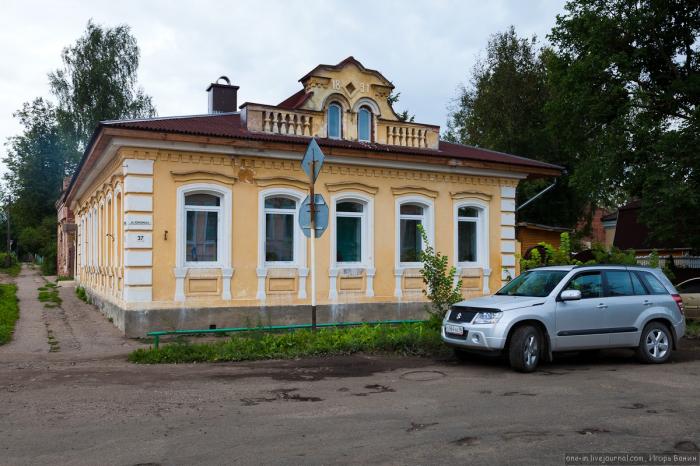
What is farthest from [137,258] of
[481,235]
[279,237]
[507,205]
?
[507,205]

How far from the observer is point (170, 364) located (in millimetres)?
10250

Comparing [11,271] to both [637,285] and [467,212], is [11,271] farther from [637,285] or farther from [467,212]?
[637,285]

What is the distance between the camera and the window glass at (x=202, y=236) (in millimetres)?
14406

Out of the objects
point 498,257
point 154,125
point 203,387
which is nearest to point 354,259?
point 498,257

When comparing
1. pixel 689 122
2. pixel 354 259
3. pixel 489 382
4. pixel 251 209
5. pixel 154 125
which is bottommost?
pixel 489 382

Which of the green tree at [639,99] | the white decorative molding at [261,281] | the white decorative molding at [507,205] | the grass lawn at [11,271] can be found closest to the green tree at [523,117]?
the green tree at [639,99]

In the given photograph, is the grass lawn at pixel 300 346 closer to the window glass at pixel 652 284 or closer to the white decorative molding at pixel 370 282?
the window glass at pixel 652 284

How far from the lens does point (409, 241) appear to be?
56.4ft

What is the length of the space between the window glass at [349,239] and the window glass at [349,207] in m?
0.21

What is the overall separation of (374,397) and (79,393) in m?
3.72

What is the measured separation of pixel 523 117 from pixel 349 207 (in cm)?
2086

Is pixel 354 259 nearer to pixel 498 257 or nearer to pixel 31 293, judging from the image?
pixel 498 257

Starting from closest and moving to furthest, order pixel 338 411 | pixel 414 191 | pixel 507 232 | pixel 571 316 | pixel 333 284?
pixel 338 411 < pixel 571 316 < pixel 333 284 < pixel 414 191 < pixel 507 232

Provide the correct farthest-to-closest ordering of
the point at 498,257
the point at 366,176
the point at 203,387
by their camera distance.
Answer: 1. the point at 498,257
2. the point at 366,176
3. the point at 203,387
